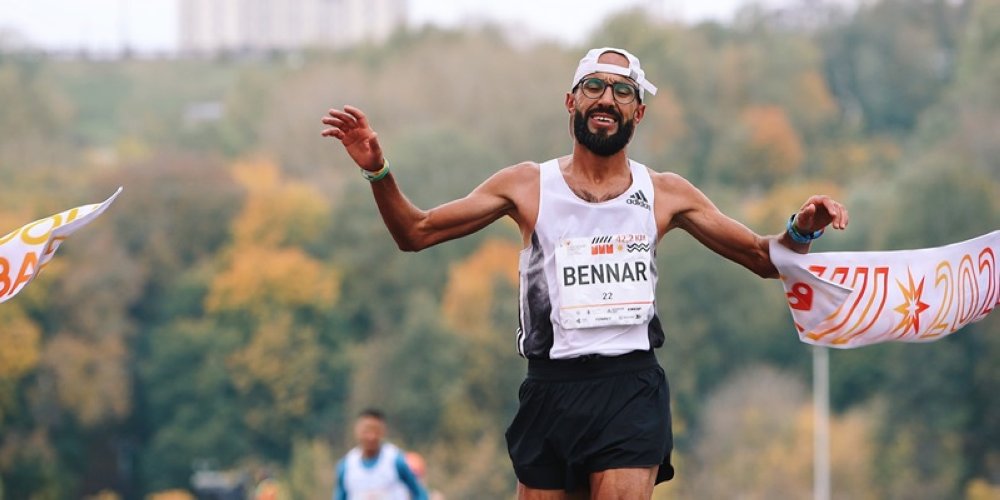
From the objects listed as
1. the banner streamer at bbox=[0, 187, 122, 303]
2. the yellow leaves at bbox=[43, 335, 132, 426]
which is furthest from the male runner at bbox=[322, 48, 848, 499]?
the yellow leaves at bbox=[43, 335, 132, 426]

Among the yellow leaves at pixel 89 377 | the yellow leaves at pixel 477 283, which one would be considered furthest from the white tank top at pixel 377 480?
the yellow leaves at pixel 89 377

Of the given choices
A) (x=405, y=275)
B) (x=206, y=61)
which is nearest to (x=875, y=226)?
(x=405, y=275)

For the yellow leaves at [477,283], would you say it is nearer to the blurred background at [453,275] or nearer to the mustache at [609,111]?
the blurred background at [453,275]

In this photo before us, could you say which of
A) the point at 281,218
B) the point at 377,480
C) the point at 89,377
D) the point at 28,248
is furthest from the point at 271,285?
the point at 28,248

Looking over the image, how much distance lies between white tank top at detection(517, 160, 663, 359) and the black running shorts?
0.09 metres

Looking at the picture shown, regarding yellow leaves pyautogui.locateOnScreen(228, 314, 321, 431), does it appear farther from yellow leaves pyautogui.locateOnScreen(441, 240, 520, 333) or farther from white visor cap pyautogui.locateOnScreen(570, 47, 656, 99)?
white visor cap pyautogui.locateOnScreen(570, 47, 656, 99)

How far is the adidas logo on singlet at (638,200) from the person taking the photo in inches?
421

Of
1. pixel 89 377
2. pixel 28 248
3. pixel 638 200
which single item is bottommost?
pixel 89 377

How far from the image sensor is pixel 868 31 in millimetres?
138250

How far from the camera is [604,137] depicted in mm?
10625

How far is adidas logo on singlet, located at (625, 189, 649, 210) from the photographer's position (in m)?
10.7

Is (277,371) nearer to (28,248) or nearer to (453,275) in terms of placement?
(453,275)

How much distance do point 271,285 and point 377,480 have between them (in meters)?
79.9

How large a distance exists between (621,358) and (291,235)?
310 feet
